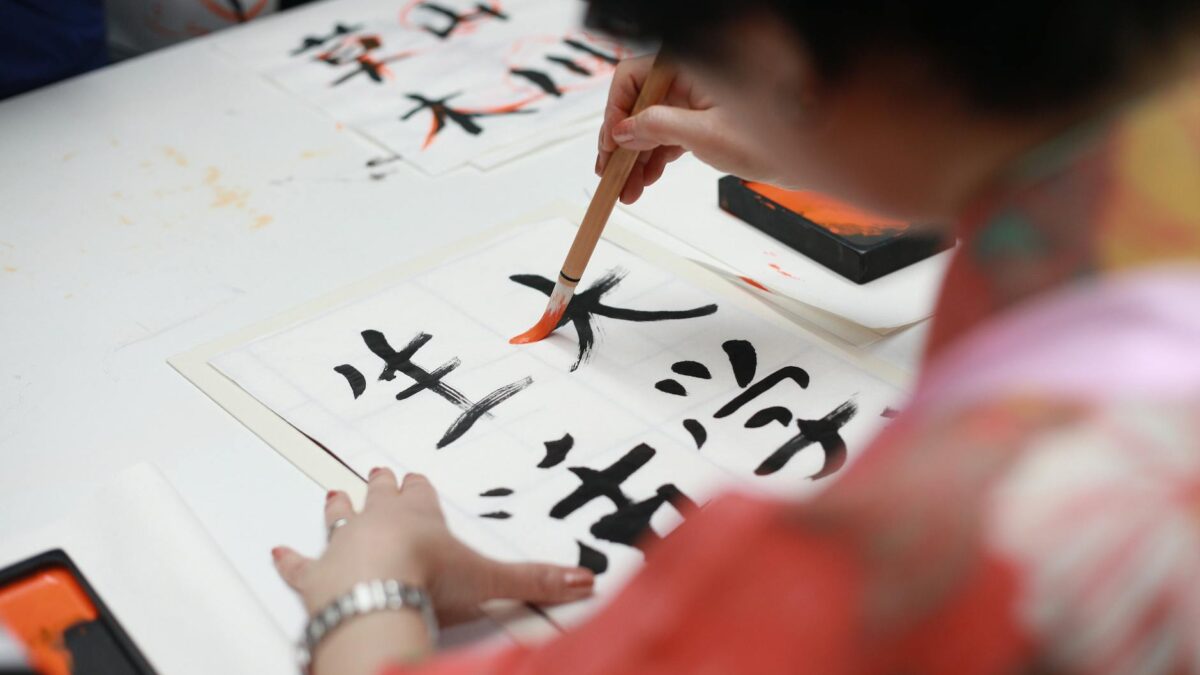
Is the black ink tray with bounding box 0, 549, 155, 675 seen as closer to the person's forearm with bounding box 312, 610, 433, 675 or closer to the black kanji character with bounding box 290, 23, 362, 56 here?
the person's forearm with bounding box 312, 610, 433, 675

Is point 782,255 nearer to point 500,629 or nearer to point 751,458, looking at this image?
point 751,458

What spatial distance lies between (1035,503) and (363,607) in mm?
298

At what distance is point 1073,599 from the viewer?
28 cm

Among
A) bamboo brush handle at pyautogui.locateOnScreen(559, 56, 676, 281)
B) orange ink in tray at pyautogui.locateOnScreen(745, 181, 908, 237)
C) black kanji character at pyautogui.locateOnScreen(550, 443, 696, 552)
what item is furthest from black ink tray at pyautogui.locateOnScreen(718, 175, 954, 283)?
black kanji character at pyautogui.locateOnScreen(550, 443, 696, 552)

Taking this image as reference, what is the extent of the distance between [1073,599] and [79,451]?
1.78 ft

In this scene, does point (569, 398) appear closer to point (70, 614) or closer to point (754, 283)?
point (754, 283)

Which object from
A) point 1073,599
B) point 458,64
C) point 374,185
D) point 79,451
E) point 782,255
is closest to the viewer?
point 1073,599

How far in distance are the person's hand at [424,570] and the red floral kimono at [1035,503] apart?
196 mm

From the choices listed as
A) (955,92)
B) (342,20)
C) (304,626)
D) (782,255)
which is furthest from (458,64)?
(955,92)

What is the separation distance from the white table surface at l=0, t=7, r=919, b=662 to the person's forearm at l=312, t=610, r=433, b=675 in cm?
6

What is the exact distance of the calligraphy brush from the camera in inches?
28.4

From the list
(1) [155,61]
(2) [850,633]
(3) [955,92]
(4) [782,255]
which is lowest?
(1) [155,61]

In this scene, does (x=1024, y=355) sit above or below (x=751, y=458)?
above

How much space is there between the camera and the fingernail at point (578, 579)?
53cm
